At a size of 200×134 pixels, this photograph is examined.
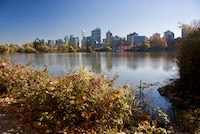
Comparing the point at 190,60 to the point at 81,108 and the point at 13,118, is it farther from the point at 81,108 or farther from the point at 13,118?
the point at 13,118

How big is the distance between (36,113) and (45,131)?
544 millimetres

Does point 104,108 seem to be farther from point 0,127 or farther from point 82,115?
point 0,127

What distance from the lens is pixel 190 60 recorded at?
905 cm

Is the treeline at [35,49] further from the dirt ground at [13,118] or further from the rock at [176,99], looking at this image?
the dirt ground at [13,118]

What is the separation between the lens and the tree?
29.2 ft

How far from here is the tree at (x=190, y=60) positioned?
29.2 ft

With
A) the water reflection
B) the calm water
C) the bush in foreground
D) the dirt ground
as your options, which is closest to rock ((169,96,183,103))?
the calm water

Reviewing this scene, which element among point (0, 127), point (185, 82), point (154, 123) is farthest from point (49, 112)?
point (185, 82)

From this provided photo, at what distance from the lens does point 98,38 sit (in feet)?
456

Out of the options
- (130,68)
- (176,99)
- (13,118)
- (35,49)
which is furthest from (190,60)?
(35,49)

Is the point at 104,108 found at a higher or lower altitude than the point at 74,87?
lower

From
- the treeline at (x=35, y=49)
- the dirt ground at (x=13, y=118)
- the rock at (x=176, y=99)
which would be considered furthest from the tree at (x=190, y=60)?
the treeline at (x=35, y=49)

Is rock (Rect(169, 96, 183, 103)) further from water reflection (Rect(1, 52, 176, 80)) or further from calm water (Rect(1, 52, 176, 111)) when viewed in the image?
water reflection (Rect(1, 52, 176, 80))

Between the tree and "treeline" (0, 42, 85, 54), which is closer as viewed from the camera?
the tree
